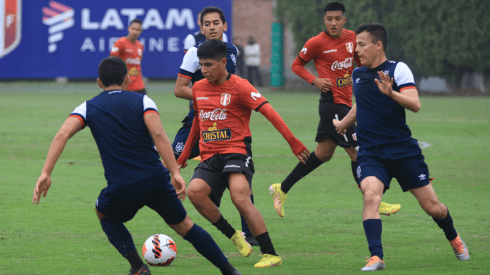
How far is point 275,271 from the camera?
17.6ft

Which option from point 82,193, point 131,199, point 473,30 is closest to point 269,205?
point 82,193

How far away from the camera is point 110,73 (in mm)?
4883

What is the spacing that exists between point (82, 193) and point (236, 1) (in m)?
33.8

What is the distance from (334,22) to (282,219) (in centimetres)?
231

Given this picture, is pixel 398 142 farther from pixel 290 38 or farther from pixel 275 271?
pixel 290 38

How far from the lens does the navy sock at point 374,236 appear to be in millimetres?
5305

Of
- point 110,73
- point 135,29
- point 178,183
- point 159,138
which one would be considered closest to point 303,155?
point 178,183

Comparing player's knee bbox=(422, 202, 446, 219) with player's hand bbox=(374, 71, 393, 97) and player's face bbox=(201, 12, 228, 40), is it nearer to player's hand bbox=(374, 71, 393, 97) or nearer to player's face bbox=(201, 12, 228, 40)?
player's hand bbox=(374, 71, 393, 97)

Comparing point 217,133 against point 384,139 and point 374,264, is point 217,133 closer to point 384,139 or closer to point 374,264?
point 384,139

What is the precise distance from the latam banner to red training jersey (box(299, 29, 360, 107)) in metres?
29.4

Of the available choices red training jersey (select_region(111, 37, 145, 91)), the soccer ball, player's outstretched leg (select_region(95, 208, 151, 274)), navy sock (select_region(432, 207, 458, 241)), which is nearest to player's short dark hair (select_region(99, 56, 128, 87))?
player's outstretched leg (select_region(95, 208, 151, 274))

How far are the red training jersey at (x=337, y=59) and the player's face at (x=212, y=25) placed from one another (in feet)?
Result: 4.97

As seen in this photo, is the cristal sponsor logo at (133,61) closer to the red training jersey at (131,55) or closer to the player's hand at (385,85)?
the red training jersey at (131,55)

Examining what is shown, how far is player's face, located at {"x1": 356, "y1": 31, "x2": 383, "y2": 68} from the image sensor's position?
5707 millimetres
